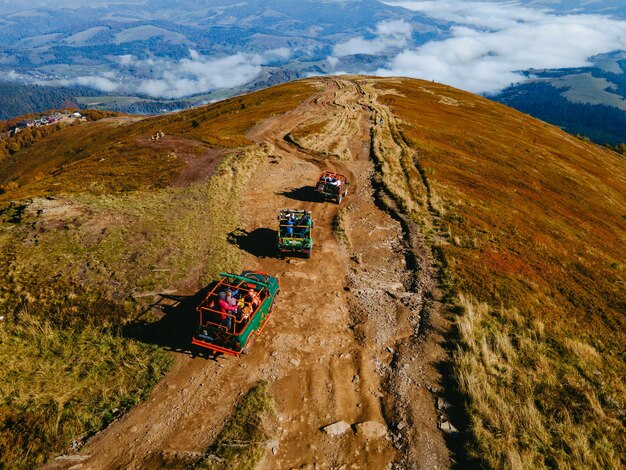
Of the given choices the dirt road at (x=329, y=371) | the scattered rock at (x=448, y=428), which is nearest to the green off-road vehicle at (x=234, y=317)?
the dirt road at (x=329, y=371)

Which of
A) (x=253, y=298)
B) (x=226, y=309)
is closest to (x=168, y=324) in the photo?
(x=226, y=309)

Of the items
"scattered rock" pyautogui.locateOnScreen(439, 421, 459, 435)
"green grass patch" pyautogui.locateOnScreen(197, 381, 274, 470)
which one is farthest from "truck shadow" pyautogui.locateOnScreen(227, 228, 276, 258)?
"scattered rock" pyautogui.locateOnScreen(439, 421, 459, 435)

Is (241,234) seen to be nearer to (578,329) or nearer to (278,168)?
(278,168)

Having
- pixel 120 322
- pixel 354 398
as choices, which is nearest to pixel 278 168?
pixel 120 322

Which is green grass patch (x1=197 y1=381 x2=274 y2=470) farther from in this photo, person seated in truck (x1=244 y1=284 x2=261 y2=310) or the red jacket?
person seated in truck (x1=244 y1=284 x2=261 y2=310)

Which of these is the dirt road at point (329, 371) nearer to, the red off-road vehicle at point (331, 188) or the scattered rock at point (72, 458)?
the scattered rock at point (72, 458)
